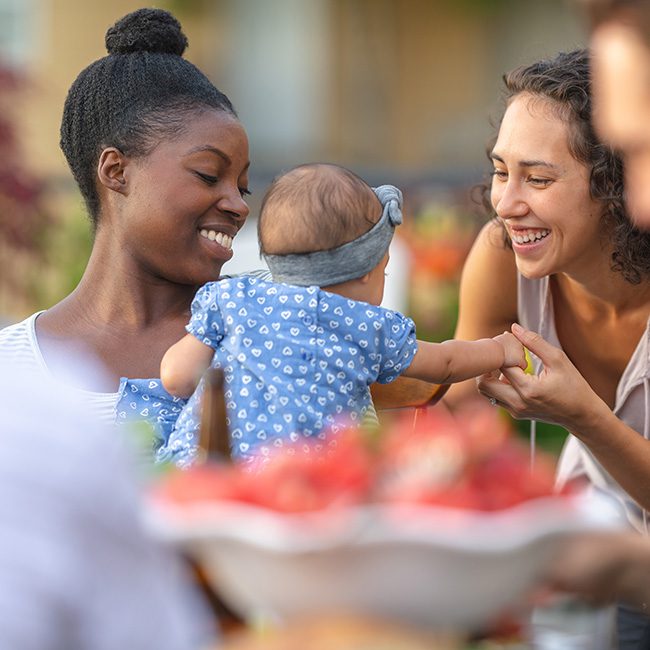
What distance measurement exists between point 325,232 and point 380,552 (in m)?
1.02

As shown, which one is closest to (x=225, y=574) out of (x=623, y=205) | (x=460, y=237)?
(x=623, y=205)

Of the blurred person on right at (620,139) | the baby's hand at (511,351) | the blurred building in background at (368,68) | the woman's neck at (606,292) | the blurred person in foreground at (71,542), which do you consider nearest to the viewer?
the blurred person in foreground at (71,542)

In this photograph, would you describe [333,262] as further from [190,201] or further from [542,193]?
[542,193]

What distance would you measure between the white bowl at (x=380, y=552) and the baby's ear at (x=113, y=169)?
1554 millimetres

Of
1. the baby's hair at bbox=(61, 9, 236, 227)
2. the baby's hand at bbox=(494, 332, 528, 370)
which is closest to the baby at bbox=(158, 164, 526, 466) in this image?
the baby's hand at bbox=(494, 332, 528, 370)

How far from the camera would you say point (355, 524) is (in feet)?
4.41

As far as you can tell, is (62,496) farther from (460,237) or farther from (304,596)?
(460,237)

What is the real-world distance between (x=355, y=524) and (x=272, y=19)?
531 inches

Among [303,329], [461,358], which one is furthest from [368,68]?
[303,329]

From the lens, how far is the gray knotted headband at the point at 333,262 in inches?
90.4

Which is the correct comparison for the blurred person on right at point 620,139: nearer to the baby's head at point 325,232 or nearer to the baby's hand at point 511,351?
the baby's head at point 325,232

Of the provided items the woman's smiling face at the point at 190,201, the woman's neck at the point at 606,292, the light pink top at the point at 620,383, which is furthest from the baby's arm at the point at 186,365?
the woman's neck at the point at 606,292

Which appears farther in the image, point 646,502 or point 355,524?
point 646,502

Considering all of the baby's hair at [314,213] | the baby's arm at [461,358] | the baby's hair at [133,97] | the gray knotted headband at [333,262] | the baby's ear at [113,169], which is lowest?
the baby's arm at [461,358]
